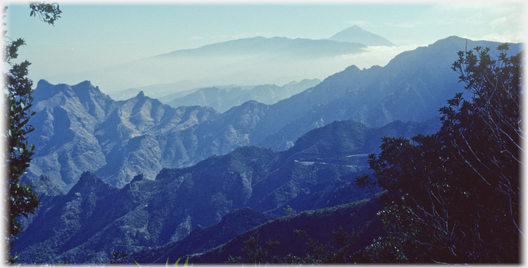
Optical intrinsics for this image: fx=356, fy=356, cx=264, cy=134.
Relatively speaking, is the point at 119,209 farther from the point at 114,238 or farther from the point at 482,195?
the point at 482,195

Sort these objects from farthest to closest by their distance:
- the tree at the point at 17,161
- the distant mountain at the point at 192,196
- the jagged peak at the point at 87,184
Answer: the jagged peak at the point at 87,184 < the distant mountain at the point at 192,196 < the tree at the point at 17,161

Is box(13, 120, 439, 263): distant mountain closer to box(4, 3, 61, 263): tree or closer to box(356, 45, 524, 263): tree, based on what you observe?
box(356, 45, 524, 263): tree

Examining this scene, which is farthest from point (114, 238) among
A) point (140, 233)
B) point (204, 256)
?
point (204, 256)

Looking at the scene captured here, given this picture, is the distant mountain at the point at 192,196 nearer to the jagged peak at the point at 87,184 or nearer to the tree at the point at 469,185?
the jagged peak at the point at 87,184

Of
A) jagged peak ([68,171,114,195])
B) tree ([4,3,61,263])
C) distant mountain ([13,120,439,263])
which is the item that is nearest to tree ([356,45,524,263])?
tree ([4,3,61,263])

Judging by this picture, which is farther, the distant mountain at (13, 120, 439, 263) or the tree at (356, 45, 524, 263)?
the distant mountain at (13, 120, 439, 263)

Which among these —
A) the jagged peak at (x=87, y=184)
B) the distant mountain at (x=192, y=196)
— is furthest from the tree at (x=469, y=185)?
the jagged peak at (x=87, y=184)

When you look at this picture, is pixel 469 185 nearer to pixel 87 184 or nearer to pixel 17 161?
pixel 17 161
